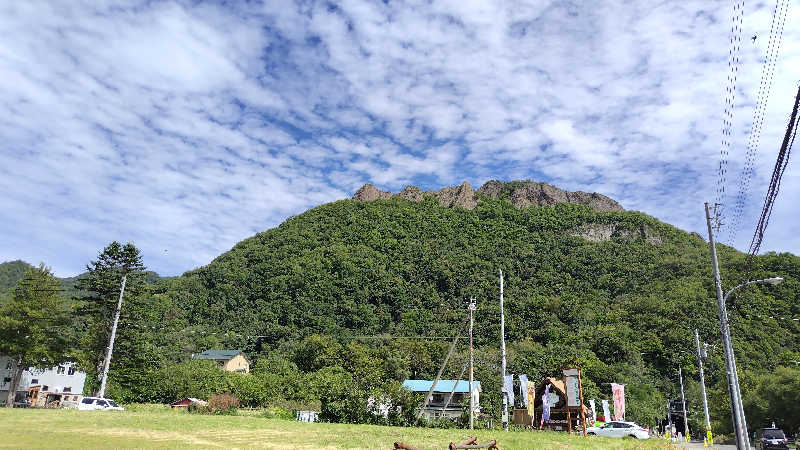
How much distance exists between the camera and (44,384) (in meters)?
51.2

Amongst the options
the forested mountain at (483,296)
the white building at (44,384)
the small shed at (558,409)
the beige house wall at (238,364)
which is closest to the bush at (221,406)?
the forested mountain at (483,296)

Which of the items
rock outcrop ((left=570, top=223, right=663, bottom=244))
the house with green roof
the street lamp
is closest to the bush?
the street lamp

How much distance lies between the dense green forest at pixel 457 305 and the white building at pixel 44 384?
8.12 m

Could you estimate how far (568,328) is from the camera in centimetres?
8506

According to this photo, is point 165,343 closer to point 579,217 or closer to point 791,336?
point 791,336

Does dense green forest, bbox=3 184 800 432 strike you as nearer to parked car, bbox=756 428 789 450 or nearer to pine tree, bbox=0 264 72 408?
pine tree, bbox=0 264 72 408

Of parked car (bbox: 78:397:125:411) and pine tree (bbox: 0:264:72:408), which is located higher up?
pine tree (bbox: 0:264:72:408)

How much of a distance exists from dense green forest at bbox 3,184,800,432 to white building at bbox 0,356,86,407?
8.12 metres

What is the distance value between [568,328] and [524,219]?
2420 inches

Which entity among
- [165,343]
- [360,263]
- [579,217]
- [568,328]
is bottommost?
[165,343]

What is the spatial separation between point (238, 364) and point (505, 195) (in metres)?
109

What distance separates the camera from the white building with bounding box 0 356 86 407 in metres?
45.5

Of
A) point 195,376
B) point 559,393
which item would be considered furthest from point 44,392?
point 559,393

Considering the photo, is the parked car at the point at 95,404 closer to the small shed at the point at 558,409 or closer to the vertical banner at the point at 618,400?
the small shed at the point at 558,409
